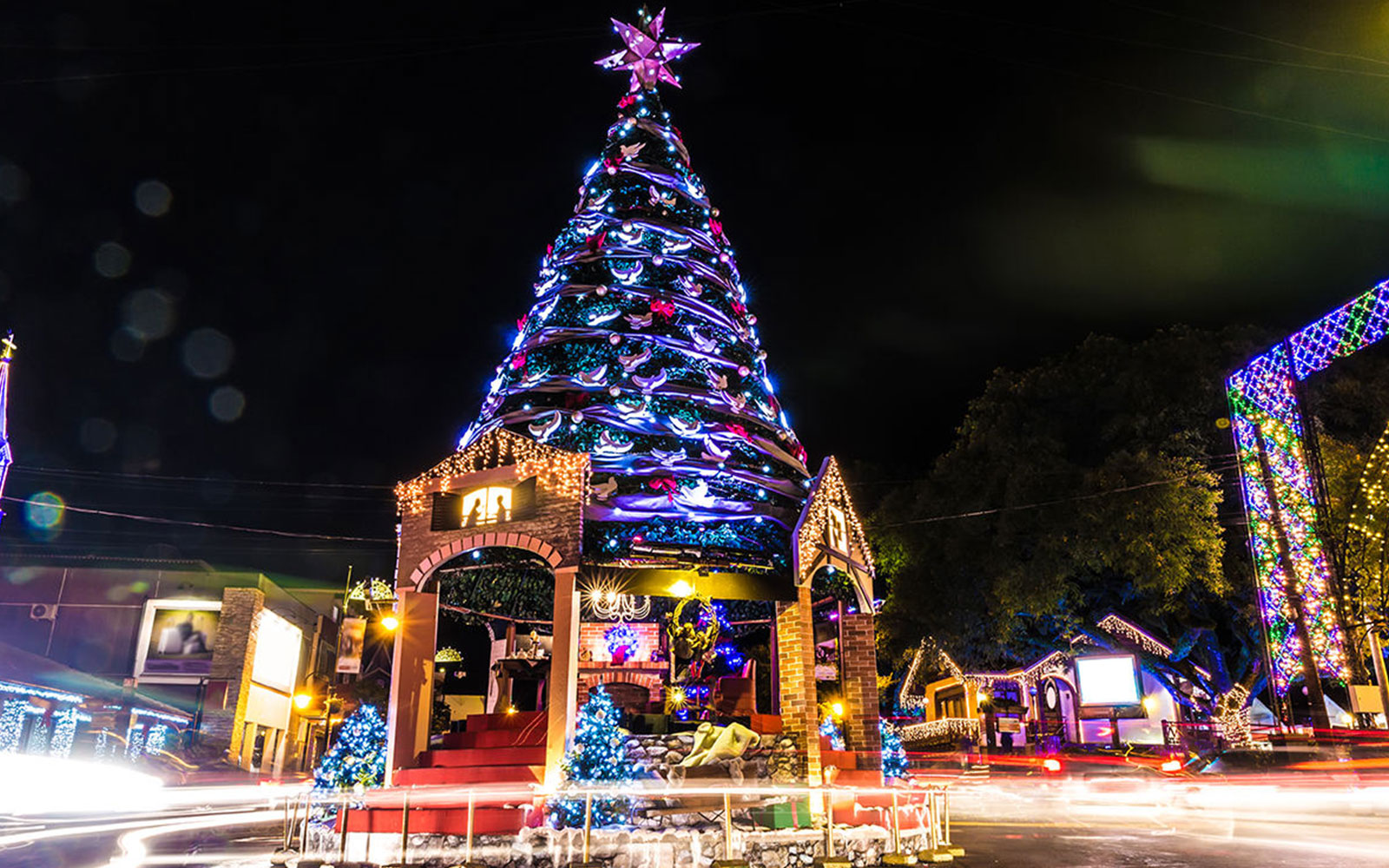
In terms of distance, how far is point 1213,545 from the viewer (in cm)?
2231

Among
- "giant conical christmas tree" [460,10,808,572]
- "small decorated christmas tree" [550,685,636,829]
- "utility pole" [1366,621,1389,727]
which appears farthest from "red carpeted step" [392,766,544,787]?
"utility pole" [1366,621,1389,727]

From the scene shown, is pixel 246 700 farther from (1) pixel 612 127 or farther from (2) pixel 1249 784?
(2) pixel 1249 784

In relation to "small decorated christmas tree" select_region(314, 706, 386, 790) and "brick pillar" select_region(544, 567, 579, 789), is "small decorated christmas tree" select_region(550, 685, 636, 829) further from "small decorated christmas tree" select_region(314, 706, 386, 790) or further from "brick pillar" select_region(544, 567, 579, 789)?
"small decorated christmas tree" select_region(314, 706, 386, 790)

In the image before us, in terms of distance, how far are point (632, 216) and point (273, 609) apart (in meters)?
28.2

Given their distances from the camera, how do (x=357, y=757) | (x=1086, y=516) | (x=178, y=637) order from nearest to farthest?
(x=357, y=757) → (x=1086, y=516) → (x=178, y=637)

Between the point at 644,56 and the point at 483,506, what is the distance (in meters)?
10.3

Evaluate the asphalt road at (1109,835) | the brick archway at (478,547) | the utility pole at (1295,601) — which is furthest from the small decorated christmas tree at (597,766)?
the utility pole at (1295,601)

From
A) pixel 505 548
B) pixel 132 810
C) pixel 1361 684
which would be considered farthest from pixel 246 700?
pixel 1361 684

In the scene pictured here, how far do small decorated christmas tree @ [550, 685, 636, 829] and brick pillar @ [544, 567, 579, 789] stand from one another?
41cm

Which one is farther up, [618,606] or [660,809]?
[618,606]

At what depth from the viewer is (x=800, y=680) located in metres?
12.2

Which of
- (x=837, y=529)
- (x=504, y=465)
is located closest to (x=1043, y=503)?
(x=837, y=529)

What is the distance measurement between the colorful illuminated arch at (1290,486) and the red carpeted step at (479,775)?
16825mm

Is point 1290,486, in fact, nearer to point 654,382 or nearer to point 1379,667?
point 1379,667
